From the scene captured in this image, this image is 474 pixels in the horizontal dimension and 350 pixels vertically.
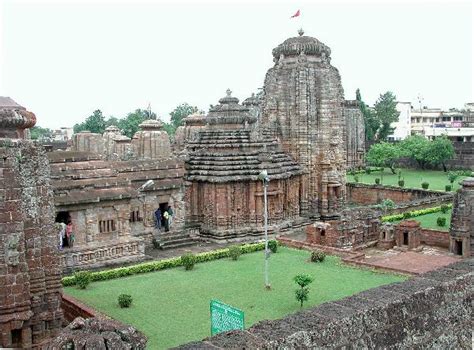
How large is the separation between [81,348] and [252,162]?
20667mm

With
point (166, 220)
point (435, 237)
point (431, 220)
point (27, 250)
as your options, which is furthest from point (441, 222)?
point (27, 250)

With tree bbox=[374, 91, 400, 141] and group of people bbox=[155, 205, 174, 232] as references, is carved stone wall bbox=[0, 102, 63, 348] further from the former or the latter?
tree bbox=[374, 91, 400, 141]

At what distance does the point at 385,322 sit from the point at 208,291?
11379mm

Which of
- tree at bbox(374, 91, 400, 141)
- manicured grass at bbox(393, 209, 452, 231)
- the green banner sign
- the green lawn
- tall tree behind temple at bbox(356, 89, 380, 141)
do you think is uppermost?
tree at bbox(374, 91, 400, 141)

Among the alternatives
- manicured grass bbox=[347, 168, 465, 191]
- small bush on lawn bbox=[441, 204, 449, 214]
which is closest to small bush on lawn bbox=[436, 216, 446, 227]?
small bush on lawn bbox=[441, 204, 449, 214]

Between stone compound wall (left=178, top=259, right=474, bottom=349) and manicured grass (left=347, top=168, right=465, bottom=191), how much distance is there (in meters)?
35.9

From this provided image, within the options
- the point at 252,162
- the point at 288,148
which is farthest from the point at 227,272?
the point at 288,148

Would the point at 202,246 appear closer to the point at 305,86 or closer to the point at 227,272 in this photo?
the point at 227,272

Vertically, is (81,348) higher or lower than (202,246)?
higher

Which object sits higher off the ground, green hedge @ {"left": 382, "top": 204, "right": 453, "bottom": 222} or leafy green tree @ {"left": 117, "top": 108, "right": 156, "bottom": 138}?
leafy green tree @ {"left": 117, "top": 108, "right": 156, "bottom": 138}

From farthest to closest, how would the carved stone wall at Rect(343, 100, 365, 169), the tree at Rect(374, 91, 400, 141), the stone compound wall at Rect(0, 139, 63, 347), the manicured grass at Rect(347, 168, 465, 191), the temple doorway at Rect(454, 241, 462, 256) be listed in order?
the tree at Rect(374, 91, 400, 141) → the carved stone wall at Rect(343, 100, 365, 169) → the manicured grass at Rect(347, 168, 465, 191) → the temple doorway at Rect(454, 241, 462, 256) → the stone compound wall at Rect(0, 139, 63, 347)

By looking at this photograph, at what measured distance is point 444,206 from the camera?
3039 centimetres

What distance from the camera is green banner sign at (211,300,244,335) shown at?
35.6 ft

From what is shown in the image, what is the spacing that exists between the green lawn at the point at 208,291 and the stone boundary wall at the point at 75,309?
65cm
